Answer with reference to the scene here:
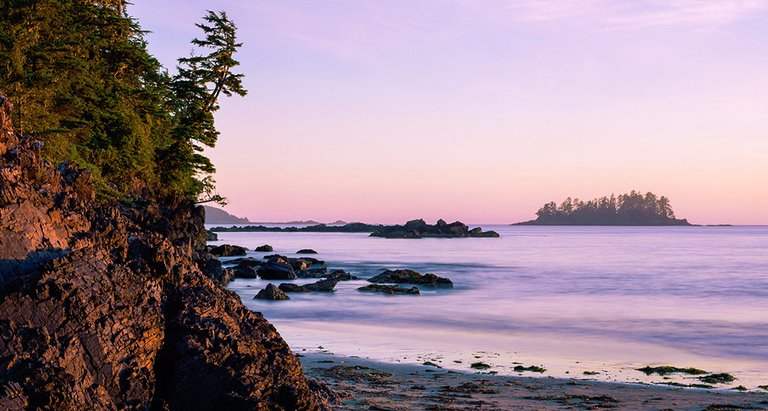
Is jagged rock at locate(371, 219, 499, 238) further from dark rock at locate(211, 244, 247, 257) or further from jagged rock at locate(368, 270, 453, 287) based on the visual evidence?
jagged rock at locate(368, 270, 453, 287)

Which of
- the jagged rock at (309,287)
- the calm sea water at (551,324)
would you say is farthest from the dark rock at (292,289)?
the calm sea water at (551,324)

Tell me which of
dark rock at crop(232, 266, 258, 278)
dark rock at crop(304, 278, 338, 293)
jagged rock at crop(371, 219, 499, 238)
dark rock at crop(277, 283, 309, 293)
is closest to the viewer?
dark rock at crop(277, 283, 309, 293)

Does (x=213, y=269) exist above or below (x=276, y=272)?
above

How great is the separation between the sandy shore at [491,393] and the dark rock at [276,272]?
2690 centimetres

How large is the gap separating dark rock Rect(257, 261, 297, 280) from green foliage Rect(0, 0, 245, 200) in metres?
8.15

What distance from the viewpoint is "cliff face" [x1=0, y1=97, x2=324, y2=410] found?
6438mm

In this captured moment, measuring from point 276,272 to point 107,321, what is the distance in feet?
112

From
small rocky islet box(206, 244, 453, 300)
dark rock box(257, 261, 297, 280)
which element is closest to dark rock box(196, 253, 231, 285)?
small rocky islet box(206, 244, 453, 300)

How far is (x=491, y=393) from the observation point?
467 inches

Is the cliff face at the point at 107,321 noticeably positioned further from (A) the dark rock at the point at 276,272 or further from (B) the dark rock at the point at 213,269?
(A) the dark rock at the point at 276,272

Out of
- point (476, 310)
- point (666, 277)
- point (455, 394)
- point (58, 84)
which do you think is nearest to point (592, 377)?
point (455, 394)

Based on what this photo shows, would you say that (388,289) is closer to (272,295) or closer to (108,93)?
(272,295)

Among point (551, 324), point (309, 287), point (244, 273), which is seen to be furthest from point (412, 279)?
point (551, 324)

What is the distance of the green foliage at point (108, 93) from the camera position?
84.4 ft
